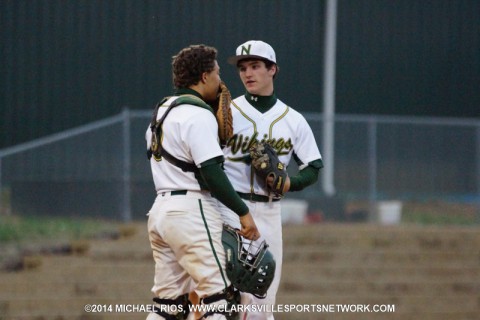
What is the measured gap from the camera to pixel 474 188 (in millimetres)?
14477

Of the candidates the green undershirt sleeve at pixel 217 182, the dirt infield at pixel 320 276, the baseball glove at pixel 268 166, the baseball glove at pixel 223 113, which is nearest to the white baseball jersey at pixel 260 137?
the baseball glove at pixel 268 166

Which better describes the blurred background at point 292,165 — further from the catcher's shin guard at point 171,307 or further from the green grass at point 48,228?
the catcher's shin guard at point 171,307

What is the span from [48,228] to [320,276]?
125 inches

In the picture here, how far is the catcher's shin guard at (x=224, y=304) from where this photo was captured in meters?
6.40

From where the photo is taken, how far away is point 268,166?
23.3 ft

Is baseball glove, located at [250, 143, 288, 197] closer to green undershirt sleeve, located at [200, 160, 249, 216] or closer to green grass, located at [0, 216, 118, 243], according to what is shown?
green undershirt sleeve, located at [200, 160, 249, 216]

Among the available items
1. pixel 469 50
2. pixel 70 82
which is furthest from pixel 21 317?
pixel 469 50

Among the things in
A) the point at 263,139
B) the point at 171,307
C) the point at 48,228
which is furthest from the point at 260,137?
the point at 48,228

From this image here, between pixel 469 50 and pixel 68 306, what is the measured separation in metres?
9.19

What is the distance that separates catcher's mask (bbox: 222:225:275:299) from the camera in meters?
6.50

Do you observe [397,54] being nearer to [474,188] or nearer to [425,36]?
[425,36]

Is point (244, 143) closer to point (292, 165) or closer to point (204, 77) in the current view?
point (204, 77)

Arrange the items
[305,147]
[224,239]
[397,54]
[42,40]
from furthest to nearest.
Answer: [397,54], [42,40], [305,147], [224,239]

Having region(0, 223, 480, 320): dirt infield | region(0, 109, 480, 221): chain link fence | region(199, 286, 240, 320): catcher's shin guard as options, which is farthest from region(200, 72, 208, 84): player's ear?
region(0, 109, 480, 221): chain link fence
